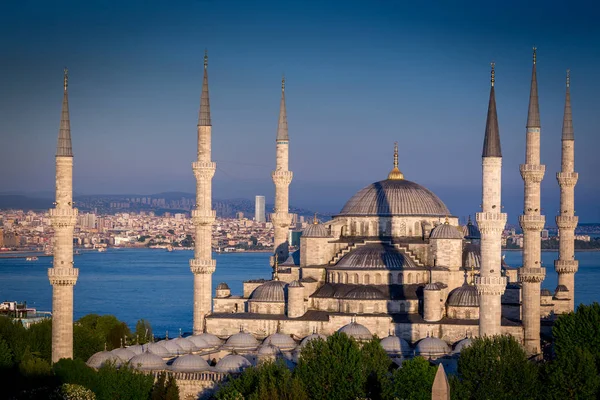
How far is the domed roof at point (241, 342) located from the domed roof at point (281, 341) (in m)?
0.47

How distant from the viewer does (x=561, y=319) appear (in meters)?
37.3

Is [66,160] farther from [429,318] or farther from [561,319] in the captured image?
[561,319]

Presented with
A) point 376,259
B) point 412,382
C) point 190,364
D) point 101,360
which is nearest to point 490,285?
point 412,382

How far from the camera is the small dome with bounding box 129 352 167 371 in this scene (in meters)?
37.2

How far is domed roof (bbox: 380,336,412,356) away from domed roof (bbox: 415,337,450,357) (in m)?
0.34

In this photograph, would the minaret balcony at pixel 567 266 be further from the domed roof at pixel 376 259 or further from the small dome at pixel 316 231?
the small dome at pixel 316 231

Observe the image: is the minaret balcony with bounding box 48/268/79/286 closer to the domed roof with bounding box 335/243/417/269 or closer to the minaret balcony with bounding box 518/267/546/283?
the domed roof with bounding box 335/243/417/269

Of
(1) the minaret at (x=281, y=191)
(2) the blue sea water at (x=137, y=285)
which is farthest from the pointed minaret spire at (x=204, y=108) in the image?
(2) the blue sea water at (x=137, y=285)

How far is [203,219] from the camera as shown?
44.1 meters

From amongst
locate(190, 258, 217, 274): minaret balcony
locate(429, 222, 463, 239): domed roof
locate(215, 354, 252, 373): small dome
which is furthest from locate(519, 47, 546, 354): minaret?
locate(190, 258, 217, 274): minaret balcony

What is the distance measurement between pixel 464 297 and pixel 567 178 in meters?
6.89

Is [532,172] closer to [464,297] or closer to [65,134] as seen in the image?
[464,297]

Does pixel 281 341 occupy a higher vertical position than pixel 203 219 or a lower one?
lower

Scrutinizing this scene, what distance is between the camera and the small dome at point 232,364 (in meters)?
37.1
